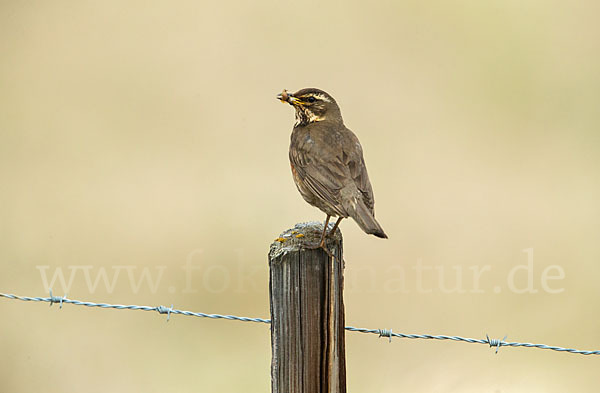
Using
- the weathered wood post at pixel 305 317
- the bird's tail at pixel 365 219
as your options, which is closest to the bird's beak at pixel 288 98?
the bird's tail at pixel 365 219

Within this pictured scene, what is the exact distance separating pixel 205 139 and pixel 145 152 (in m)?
0.93

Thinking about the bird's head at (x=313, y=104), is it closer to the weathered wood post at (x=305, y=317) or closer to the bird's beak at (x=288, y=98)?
the bird's beak at (x=288, y=98)

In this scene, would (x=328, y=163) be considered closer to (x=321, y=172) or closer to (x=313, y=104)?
(x=321, y=172)

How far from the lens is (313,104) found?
5363mm

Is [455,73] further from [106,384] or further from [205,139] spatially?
[106,384]

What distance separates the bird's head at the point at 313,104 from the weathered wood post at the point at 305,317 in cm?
190

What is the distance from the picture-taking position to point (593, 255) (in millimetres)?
9734

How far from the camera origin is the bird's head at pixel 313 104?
17.5 ft

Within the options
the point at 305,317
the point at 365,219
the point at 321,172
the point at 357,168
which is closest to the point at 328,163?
the point at 321,172

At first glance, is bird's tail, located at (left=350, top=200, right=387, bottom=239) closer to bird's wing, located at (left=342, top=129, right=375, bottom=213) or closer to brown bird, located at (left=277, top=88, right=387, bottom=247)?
brown bird, located at (left=277, top=88, right=387, bottom=247)

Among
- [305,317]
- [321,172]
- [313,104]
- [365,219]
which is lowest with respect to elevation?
[305,317]

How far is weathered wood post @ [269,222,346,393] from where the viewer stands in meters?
3.58

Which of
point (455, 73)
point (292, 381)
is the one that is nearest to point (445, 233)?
point (455, 73)

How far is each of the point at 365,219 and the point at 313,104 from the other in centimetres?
130
